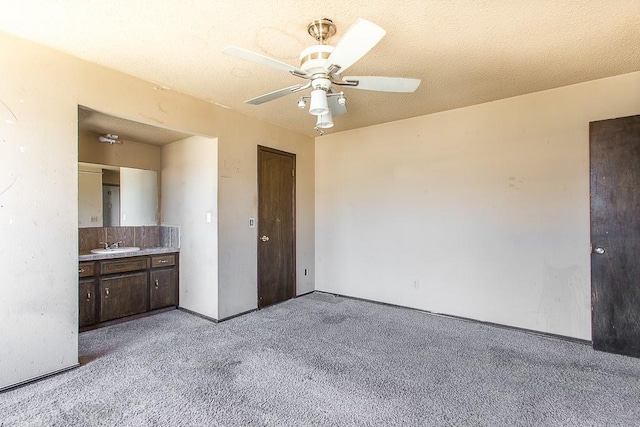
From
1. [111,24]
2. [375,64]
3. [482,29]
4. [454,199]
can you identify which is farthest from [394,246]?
[111,24]

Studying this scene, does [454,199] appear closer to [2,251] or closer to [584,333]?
[584,333]

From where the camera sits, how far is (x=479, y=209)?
12.0ft

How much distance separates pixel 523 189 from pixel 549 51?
141 centimetres

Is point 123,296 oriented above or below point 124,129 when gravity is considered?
below

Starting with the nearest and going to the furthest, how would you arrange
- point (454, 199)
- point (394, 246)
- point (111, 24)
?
point (111, 24), point (454, 199), point (394, 246)

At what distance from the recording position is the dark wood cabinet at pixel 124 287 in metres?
3.39

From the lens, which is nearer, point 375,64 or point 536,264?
point 375,64

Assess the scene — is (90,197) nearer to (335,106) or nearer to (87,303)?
(87,303)

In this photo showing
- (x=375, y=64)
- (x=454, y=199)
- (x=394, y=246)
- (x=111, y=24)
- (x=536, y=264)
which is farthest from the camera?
(x=394, y=246)

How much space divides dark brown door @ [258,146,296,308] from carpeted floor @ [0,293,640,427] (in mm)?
902

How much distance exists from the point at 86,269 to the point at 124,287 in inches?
18.3

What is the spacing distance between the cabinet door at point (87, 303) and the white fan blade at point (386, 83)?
3.34 metres

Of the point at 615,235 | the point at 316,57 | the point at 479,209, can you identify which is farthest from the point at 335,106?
the point at 615,235

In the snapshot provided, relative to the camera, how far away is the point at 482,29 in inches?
85.8
